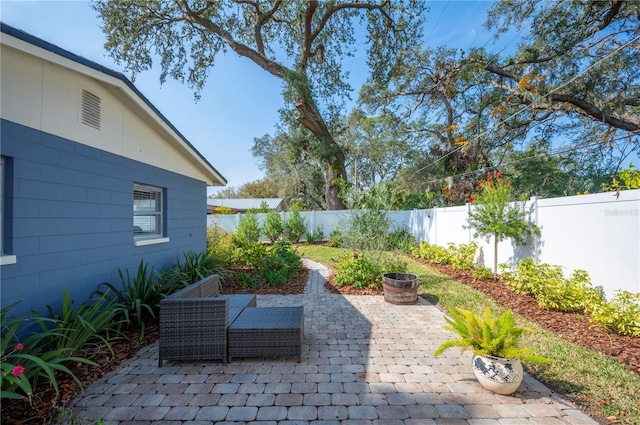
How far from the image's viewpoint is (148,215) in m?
5.50

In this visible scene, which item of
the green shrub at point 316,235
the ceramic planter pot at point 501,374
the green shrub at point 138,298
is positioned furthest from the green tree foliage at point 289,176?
the ceramic planter pot at point 501,374

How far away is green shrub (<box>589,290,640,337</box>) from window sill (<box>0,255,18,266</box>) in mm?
6769

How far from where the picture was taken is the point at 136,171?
4.84m

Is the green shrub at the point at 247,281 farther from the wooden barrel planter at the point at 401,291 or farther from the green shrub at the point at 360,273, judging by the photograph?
the wooden barrel planter at the point at 401,291

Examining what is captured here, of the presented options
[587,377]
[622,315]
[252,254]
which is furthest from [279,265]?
[622,315]

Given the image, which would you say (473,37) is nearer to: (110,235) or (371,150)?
(110,235)

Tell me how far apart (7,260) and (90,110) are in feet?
7.27

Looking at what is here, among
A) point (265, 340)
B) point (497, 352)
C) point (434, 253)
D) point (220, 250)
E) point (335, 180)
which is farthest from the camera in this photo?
point (335, 180)

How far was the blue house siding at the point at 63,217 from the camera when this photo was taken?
9.55ft

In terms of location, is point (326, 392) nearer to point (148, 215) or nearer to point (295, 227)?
point (148, 215)

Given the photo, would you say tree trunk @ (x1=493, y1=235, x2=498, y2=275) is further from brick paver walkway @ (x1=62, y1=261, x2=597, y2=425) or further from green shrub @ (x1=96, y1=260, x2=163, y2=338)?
green shrub @ (x1=96, y1=260, x2=163, y2=338)

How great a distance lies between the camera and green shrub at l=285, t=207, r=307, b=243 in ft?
44.9

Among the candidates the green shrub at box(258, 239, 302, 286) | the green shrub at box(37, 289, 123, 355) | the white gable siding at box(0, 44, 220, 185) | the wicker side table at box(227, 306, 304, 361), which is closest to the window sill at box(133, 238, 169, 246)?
the white gable siding at box(0, 44, 220, 185)

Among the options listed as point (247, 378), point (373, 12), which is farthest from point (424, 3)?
point (247, 378)
